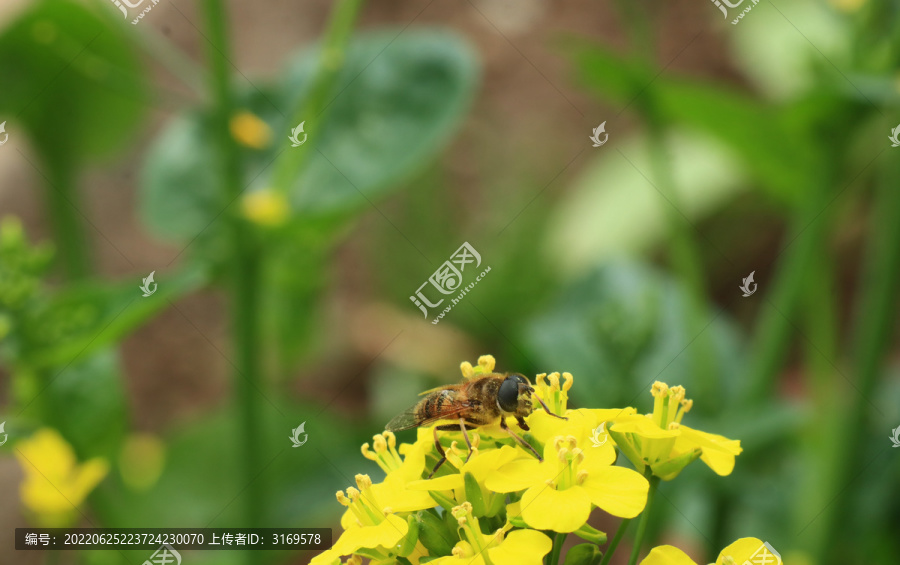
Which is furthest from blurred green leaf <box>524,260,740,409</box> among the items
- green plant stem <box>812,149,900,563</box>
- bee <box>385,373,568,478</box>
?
bee <box>385,373,568,478</box>

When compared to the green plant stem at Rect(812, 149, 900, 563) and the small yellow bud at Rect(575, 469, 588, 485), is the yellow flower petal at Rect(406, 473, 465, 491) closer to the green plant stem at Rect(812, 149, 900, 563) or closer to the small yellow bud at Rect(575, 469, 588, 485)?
the small yellow bud at Rect(575, 469, 588, 485)

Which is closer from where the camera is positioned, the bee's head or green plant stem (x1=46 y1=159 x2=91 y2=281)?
the bee's head

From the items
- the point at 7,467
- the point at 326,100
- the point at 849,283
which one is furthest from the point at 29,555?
the point at 849,283

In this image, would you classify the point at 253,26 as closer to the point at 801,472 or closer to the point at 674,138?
the point at 674,138

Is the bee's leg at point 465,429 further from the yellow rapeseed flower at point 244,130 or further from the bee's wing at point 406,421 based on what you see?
the yellow rapeseed flower at point 244,130

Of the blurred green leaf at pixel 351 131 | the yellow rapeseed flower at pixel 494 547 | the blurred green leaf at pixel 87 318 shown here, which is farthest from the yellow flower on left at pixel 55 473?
the yellow rapeseed flower at pixel 494 547
